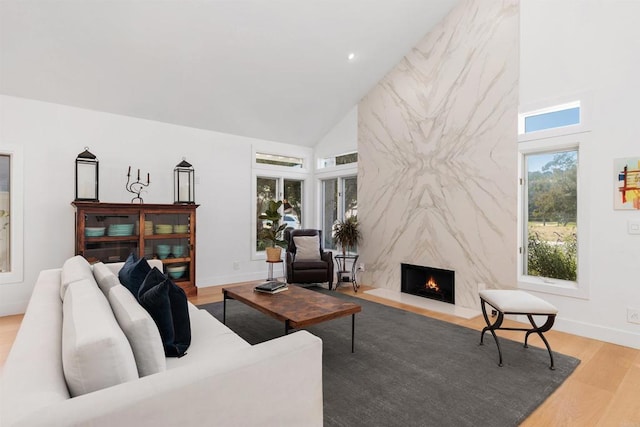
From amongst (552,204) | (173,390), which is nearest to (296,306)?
(173,390)

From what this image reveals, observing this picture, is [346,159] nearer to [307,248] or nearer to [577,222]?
[307,248]

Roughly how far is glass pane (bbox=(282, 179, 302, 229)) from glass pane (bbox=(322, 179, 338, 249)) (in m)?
0.49

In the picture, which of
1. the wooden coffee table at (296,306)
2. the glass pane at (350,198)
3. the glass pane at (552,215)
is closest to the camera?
the wooden coffee table at (296,306)

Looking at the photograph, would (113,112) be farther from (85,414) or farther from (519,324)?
(519,324)

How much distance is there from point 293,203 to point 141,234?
292 cm

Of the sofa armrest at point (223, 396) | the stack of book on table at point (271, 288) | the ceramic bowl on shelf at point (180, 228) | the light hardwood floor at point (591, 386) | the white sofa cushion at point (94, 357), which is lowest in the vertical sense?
the light hardwood floor at point (591, 386)

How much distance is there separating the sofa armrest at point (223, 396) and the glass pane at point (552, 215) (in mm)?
3427

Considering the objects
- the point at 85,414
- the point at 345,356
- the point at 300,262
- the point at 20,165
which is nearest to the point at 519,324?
the point at 345,356

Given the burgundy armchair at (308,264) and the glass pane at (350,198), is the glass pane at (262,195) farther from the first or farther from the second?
the glass pane at (350,198)

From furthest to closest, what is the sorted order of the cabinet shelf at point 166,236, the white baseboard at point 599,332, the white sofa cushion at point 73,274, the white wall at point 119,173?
the cabinet shelf at point 166,236 → the white wall at point 119,173 → the white baseboard at point 599,332 → the white sofa cushion at point 73,274

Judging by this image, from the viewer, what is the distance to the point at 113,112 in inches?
174

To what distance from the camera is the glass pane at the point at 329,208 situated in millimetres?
6344

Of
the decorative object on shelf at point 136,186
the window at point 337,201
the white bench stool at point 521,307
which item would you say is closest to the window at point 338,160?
the window at point 337,201

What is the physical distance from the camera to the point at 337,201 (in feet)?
20.5
